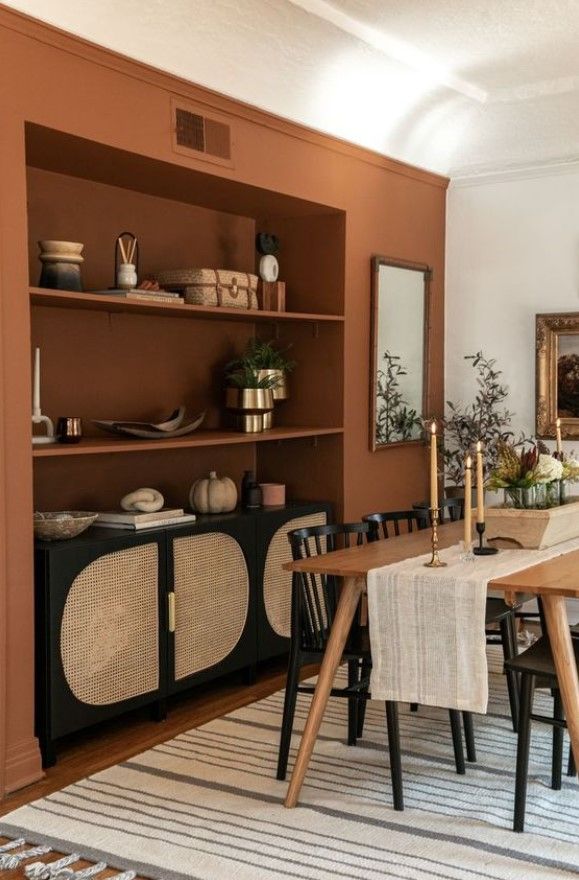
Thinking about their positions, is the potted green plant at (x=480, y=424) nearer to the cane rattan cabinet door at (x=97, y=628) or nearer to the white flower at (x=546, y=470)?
the white flower at (x=546, y=470)

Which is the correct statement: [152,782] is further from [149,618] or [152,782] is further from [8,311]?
[8,311]

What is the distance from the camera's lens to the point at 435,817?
3510 mm

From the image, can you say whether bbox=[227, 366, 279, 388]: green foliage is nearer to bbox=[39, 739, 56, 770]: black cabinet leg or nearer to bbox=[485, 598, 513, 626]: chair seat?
bbox=[485, 598, 513, 626]: chair seat

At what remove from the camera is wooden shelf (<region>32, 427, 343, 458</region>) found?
13.6ft

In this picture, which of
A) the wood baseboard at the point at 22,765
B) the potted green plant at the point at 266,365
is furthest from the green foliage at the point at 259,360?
the wood baseboard at the point at 22,765

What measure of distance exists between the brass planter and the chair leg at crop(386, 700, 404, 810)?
81.7 inches

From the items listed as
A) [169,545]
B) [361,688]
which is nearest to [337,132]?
[169,545]

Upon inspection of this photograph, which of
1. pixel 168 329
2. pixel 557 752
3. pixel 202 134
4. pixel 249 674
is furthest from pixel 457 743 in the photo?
pixel 202 134

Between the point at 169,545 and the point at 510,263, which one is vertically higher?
the point at 510,263

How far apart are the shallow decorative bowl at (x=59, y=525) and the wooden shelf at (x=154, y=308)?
818 millimetres

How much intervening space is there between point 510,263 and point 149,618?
124 inches

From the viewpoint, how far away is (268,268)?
5574 mm

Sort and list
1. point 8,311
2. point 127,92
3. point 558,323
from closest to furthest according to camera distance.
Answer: point 8,311
point 127,92
point 558,323

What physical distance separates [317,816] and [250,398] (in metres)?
2.31
